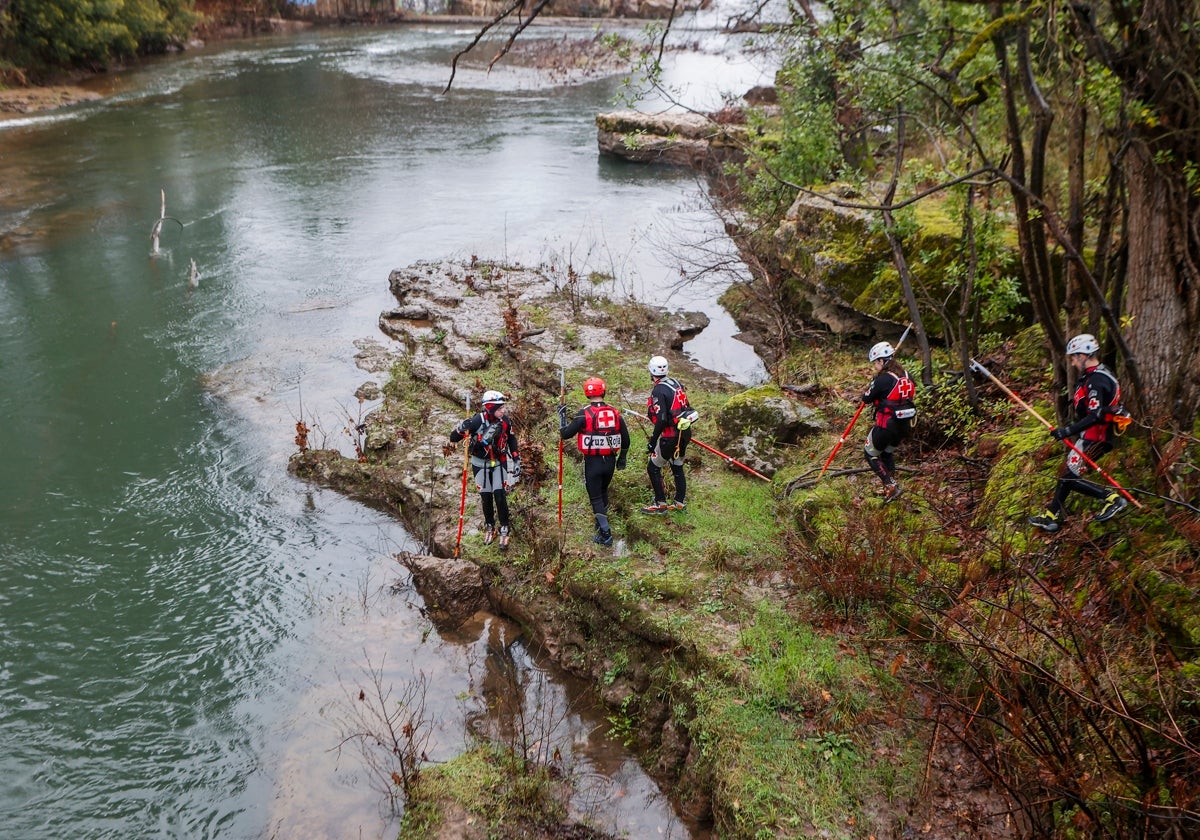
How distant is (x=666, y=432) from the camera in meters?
9.99

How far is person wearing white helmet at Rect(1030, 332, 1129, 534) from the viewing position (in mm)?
7668

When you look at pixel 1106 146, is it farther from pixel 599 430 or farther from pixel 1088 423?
pixel 599 430

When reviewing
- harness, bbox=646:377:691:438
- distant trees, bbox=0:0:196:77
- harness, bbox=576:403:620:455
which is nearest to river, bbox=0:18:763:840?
harness, bbox=576:403:620:455

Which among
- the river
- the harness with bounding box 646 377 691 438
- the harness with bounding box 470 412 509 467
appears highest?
the harness with bounding box 646 377 691 438

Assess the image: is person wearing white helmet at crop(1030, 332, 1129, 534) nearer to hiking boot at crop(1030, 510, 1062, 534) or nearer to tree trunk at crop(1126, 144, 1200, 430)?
hiking boot at crop(1030, 510, 1062, 534)

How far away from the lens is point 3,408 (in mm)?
14445

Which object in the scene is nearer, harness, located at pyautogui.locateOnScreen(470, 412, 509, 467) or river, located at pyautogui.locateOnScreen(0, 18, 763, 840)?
river, located at pyautogui.locateOnScreen(0, 18, 763, 840)

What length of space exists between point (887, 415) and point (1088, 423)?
213 cm

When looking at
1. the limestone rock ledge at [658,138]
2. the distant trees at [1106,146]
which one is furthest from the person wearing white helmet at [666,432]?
the limestone rock ledge at [658,138]

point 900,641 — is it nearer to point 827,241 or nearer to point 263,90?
point 827,241

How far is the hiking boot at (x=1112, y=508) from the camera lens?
24.3ft

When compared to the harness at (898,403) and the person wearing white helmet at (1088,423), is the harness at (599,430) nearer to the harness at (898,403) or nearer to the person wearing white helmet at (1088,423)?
the harness at (898,403)

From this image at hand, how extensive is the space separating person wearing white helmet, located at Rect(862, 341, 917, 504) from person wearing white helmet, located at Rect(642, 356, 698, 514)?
209 cm

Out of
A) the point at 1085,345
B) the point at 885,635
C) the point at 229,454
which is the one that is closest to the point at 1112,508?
the point at 1085,345
